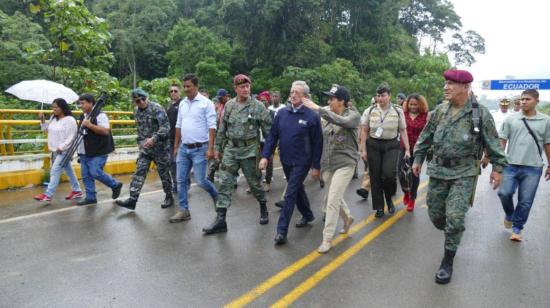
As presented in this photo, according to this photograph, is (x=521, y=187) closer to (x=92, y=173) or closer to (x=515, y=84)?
(x=92, y=173)

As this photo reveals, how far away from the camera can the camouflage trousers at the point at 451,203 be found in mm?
4008

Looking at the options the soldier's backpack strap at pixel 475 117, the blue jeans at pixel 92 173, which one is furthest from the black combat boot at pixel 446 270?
the blue jeans at pixel 92 173

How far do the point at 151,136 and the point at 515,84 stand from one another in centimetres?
3135

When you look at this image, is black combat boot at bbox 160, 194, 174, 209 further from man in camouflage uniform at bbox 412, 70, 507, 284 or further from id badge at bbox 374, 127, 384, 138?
man in camouflage uniform at bbox 412, 70, 507, 284

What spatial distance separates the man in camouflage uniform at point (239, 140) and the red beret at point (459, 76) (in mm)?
2287

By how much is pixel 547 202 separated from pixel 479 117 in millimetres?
4807

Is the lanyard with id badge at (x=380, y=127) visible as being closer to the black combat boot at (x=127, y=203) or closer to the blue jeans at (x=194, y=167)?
the blue jeans at (x=194, y=167)

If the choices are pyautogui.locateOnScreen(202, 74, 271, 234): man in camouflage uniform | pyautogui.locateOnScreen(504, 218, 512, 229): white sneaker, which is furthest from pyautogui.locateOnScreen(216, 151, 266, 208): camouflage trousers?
pyautogui.locateOnScreen(504, 218, 512, 229): white sneaker

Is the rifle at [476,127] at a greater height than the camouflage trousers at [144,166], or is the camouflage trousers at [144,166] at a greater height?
the rifle at [476,127]

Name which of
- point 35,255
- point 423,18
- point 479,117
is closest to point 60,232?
point 35,255

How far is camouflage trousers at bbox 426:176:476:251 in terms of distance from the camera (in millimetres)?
4008

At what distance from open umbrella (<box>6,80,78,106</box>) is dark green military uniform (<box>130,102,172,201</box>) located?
232cm

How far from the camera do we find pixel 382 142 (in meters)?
6.25

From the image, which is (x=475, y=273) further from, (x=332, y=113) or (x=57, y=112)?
(x=57, y=112)
